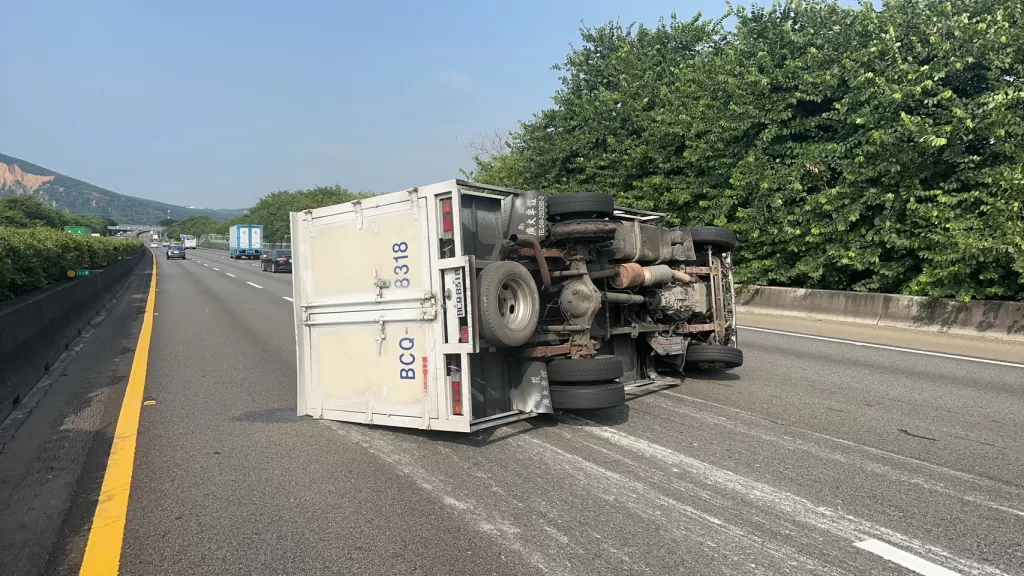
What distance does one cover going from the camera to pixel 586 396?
564cm

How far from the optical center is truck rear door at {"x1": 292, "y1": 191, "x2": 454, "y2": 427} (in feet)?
17.7

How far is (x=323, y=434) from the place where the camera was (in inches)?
229

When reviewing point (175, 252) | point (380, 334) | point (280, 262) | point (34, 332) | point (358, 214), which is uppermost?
point (175, 252)

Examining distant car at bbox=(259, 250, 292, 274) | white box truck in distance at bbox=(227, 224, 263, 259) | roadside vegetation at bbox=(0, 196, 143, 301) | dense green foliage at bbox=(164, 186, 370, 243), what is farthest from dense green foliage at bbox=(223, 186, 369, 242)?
roadside vegetation at bbox=(0, 196, 143, 301)

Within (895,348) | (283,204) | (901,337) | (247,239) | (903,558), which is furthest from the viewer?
(283,204)

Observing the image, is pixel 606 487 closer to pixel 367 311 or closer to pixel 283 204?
pixel 367 311

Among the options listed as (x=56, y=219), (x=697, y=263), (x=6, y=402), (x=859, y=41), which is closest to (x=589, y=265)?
(x=697, y=263)

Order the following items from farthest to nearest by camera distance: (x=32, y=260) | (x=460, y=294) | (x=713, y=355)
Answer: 1. (x=32, y=260)
2. (x=713, y=355)
3. (x=460, y=294)

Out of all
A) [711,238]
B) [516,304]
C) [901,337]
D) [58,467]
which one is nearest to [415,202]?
[516,304]

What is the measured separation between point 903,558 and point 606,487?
1738mm

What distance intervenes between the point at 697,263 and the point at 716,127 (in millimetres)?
10374

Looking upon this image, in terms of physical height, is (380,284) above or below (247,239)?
below

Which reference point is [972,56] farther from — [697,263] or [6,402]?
[6,402]

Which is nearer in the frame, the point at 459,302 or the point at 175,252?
the point at 459,302
